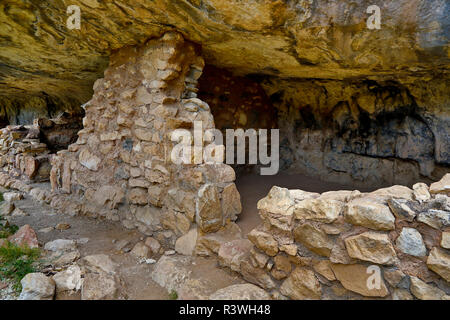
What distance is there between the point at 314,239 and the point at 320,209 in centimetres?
17

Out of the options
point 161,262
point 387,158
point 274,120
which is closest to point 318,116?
point 274,120

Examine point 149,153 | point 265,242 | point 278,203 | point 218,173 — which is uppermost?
point 149,153

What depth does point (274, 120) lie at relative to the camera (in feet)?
14.3

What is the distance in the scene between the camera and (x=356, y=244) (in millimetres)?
1318

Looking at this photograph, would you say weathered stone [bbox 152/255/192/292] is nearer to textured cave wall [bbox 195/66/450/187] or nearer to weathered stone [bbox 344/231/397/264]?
weathered stone [bbox 344/231/397/264]

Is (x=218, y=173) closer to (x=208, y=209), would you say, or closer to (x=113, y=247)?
(x=208, y=209)

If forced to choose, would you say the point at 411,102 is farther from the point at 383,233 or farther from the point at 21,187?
the point at 21,187

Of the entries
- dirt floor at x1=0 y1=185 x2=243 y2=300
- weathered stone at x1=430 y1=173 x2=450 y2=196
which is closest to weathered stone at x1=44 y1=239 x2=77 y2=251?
dirt floor at x1=0 y1=185 x2=243 y2=300

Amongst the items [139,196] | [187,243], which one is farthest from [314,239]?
[139,196]

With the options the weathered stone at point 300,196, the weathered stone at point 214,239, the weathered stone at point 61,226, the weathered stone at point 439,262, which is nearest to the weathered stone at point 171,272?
the weathered stone at point 214,239

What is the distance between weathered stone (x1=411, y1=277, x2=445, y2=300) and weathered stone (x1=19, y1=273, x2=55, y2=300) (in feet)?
6.46

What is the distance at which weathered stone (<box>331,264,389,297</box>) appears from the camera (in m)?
1.29

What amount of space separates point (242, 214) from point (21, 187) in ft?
12.2

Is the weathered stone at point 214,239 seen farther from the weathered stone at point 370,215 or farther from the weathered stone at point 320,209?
the weathered stone at point 370,215
